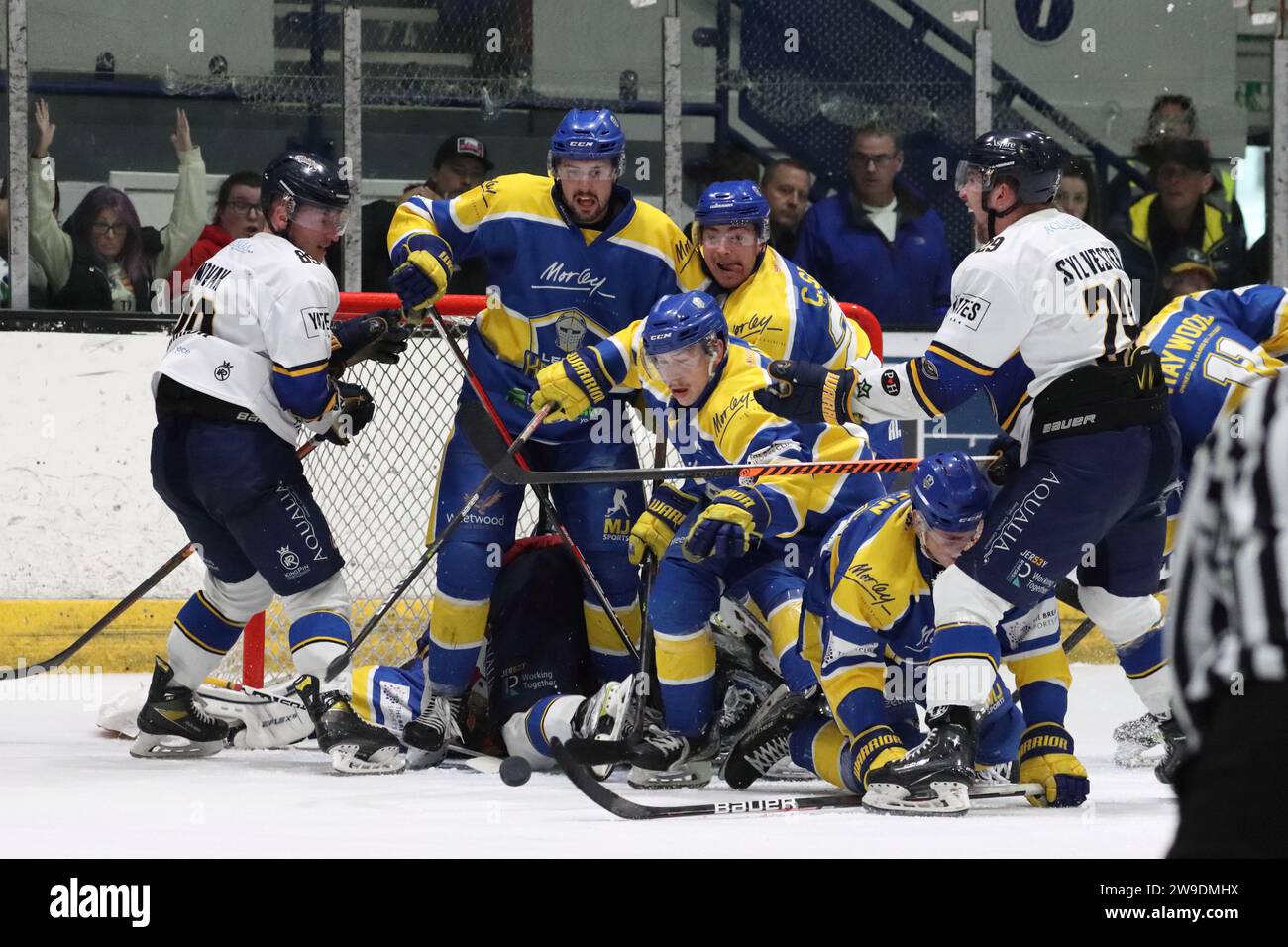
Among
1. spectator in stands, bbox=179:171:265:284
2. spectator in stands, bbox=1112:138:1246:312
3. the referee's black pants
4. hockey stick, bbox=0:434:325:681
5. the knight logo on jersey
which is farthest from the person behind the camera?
spectator in stands, bbox=1112:138:1246:312

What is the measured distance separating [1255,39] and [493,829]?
404 centimetres

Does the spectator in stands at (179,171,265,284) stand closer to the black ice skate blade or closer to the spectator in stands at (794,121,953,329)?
the spectator in stands at (794,121,953,329)

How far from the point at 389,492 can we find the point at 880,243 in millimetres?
1717

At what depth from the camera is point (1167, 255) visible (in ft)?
19.7

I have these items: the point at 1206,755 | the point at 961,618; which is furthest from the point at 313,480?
the point at 1206,755

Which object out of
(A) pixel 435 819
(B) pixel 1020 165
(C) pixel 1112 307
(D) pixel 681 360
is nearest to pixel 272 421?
(D) pixel 681 360

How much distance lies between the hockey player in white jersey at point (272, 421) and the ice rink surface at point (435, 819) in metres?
0.28

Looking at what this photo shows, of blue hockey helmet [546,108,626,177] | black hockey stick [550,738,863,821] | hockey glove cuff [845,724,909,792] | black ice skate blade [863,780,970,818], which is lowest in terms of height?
black hockey stick [550,738,863,821]

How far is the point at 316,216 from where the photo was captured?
4145 mm

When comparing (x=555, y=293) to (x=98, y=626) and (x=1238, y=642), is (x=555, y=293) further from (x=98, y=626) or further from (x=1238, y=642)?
(x=1238, y=642)

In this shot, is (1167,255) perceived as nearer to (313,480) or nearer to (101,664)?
(313,480)

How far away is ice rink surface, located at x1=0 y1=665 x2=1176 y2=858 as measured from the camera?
289 cm

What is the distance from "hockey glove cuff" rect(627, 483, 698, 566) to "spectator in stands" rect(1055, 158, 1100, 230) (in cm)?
257

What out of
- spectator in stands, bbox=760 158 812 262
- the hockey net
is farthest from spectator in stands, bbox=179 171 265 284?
spectator in stands, bbox=760 158 812 262
